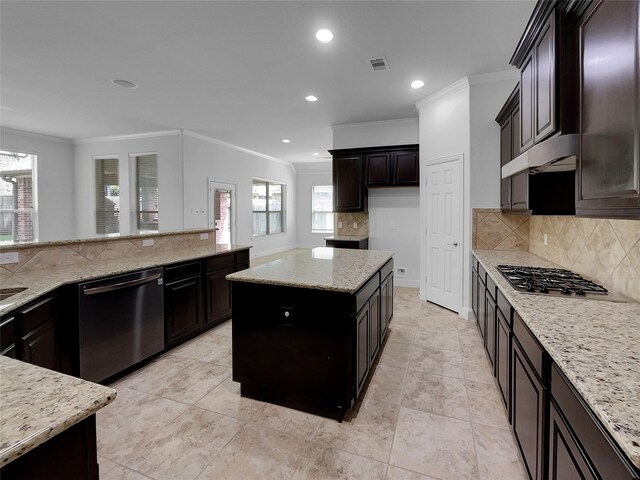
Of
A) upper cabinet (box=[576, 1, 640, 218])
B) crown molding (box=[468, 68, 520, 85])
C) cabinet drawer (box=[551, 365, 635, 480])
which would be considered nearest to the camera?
cabinet drawer (box=[551, 365, 635, 480])

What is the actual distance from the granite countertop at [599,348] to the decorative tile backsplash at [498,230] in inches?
80.4

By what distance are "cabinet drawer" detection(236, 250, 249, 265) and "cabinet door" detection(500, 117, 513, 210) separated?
3048 millimetres

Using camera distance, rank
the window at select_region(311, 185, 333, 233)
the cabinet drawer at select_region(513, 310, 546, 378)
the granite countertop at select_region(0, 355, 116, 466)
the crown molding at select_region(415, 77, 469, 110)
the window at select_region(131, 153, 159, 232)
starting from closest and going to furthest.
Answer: the granite countertop at select_region(0, 355, 116, 466) → the cabinet drawer at select_region(513, 310, 546, 378) → the crown molding at select_region(415, 77, 469, 110) → the window at select_region(131, 153, 159, 232) → the window at select_region(311, 185, 333, 233)

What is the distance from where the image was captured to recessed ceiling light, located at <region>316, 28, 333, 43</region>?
2.87m

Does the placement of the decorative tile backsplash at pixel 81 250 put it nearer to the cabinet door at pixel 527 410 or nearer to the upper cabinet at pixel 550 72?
the cabinet door at pixel 527 410

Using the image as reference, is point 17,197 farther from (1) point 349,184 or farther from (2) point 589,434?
(2) point 589,434

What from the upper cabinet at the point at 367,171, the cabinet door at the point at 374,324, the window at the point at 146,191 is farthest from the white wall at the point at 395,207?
the window at the point at 146,191

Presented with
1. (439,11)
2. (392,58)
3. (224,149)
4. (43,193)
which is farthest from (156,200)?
(439,11)

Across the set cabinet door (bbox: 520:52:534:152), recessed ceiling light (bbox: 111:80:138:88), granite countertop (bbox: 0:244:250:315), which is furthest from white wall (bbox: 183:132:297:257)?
cabinet door (bbox: 520:52:534:152)

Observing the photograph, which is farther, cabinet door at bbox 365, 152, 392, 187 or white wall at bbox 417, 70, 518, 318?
cabinet door at bbox 365, 152, 392, 187

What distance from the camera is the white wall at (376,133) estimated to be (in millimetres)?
5500

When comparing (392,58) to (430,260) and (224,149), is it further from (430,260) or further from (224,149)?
(224,149)

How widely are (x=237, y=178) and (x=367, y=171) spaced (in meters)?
3.85

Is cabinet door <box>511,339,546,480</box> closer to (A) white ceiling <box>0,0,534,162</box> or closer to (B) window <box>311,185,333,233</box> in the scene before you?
(A) white ceiling <box>0,0,534,162</box>
